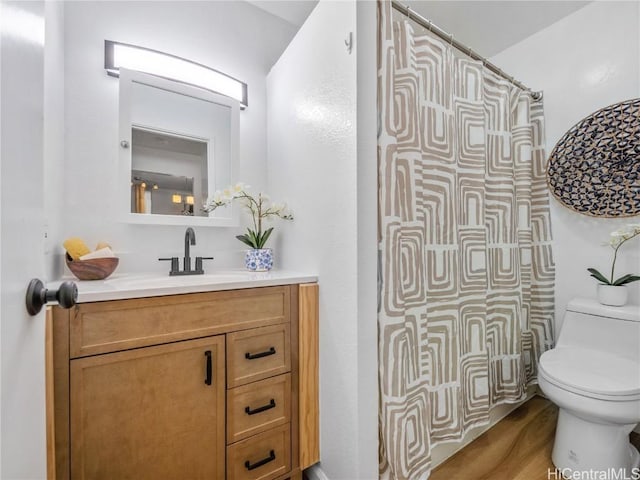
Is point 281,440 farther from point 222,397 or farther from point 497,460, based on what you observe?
point 497,460

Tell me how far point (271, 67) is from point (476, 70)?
1.20 meters

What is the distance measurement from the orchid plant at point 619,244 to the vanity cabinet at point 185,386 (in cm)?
160

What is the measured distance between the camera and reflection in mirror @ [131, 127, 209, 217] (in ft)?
4.48

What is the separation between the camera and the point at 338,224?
3.66ft

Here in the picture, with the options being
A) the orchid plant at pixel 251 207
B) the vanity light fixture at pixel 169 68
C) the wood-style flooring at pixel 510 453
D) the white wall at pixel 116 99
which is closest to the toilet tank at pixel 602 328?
the wood-style flooring at pixel 510 453

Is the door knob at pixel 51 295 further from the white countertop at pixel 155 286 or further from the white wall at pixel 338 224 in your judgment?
the white wall at pixel 338 224

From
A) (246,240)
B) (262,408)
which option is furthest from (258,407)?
(246,240)

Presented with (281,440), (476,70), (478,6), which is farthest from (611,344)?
(478,6)

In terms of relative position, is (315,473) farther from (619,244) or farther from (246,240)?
(619,244)

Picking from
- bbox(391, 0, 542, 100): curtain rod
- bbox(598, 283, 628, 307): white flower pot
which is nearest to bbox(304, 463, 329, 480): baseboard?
bbox(598, 283, 628, 307): white flower pot

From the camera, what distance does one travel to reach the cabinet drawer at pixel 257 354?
1.06 m

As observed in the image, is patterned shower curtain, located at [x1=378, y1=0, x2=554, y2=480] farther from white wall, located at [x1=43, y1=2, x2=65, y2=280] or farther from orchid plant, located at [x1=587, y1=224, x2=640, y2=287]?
white wall, located at [x1=43, y1=2, x2=65, y2=280]

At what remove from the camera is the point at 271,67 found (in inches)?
70.3

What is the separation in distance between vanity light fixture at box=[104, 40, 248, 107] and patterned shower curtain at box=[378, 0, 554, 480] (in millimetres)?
Result: 911
